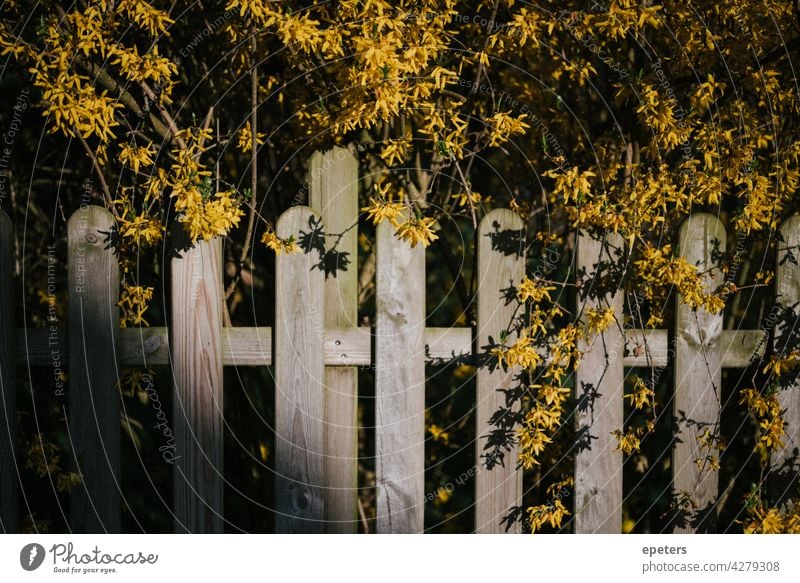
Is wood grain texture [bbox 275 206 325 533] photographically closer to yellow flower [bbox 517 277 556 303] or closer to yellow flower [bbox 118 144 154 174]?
yellow flower [bbox 118 144 154 174]

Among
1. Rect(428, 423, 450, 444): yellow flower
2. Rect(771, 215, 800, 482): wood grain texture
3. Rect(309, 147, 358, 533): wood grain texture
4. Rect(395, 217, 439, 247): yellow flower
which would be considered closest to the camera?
Rect(395, 217, 439, 247): yellow flower

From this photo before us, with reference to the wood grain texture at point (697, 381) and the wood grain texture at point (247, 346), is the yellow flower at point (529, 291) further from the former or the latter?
the wood grain texture at point (697, 381)

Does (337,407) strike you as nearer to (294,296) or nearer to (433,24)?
(294,296)

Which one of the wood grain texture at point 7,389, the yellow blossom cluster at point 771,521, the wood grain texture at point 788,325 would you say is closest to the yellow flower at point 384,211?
the wood grain texture at point 7,389

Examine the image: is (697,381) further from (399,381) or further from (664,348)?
(399,381)

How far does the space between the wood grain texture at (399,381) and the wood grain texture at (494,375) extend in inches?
8.2

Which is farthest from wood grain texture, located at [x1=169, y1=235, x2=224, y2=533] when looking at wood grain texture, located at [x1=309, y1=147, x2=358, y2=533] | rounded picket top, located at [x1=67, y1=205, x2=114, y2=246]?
wood grain texture, located at [x1=309, y1=147, x2=358, y2=533]

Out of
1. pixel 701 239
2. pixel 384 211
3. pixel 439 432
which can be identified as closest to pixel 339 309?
pixel 384 211

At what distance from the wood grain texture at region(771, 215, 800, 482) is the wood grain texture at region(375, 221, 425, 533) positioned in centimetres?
136

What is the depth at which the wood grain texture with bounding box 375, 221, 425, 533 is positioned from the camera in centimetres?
275

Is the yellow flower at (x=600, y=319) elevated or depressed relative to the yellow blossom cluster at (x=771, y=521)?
elevated

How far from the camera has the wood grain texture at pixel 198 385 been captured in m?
2.75

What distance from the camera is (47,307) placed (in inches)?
152

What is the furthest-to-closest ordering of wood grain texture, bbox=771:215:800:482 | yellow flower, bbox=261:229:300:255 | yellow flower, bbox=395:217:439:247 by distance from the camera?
wood grain texture, bbox=771:215:800:482, yellow flower, bbox=261:229:300:255, yellow flower, bbox=395:217:439:247
